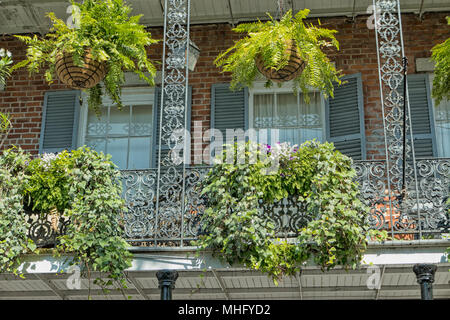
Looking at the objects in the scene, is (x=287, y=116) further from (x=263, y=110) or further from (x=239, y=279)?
(x=239, y=279)

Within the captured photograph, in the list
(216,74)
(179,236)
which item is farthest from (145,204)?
(216,74)

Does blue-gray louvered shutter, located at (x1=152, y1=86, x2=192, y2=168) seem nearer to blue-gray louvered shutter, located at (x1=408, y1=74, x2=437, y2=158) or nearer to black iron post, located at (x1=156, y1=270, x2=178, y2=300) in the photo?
black iron post, located at (x1=156, y1=270, x2=178, y2=300)

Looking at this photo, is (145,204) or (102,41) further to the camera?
(145,204)

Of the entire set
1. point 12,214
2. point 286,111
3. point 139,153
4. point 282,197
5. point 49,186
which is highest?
point 286,111

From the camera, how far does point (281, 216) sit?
7.96 metres

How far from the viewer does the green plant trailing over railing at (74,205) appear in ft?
24.0

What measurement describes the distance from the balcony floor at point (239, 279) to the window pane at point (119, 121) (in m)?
2.53

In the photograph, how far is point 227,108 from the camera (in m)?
10.1

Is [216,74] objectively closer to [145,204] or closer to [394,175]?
[145,204]

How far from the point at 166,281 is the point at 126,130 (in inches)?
135

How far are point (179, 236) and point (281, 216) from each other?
113cm

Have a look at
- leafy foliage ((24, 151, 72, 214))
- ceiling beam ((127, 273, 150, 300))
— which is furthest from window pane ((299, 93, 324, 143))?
leafy foliage ((24, 151, 72, 214))

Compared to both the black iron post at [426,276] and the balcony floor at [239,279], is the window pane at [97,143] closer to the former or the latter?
the balcony floor at [239,279]

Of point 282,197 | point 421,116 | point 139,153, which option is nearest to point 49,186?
point 282,197
